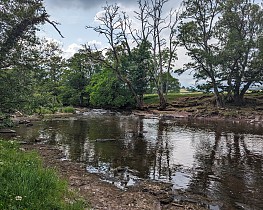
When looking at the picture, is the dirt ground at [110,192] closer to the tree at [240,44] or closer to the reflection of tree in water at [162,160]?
the reflection of tree in water at [162,160]

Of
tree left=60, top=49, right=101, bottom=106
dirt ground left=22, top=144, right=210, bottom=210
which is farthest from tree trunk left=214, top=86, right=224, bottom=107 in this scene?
dirt ground left=22, top=144, right=210, bottom=210

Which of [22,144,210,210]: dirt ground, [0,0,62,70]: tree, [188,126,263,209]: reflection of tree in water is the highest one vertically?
[0,0,62,70]: tree

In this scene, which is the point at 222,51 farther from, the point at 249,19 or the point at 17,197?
the point at 17,197

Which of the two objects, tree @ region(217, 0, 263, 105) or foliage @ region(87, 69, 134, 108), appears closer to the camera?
tree @ region(217, 0, 263, 105)

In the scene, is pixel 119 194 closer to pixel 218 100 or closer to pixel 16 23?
pixel 16 23

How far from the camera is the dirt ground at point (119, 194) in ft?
24.9

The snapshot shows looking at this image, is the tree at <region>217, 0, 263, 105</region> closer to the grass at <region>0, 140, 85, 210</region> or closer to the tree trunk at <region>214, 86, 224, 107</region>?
the tree trunk at <region>214, 86, 224, 107</region>

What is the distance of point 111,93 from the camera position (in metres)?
50.8

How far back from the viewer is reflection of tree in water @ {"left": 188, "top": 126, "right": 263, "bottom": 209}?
29.1 ft

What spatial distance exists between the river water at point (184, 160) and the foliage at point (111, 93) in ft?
94.2

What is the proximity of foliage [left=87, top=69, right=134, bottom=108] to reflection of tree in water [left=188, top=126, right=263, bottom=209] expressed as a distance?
33495 millimetres

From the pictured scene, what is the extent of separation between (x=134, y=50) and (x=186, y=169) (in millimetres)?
40832

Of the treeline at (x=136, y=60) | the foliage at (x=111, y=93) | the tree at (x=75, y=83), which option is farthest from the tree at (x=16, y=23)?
the tree at (x=75, y=83)

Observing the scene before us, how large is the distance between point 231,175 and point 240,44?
1148 inches
